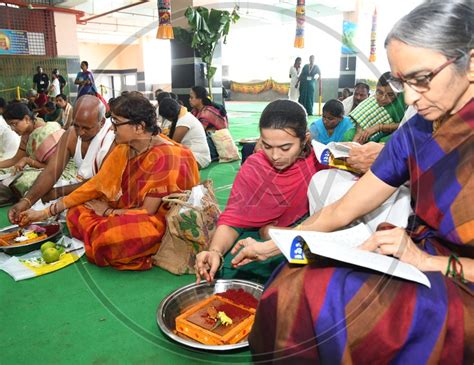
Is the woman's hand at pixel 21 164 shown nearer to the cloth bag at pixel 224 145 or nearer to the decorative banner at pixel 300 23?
the cloth bag at pixel 224 145

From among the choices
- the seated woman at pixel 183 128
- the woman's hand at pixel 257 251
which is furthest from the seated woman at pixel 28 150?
the woman's hand at pixel 257 251

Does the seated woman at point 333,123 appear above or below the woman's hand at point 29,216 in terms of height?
above

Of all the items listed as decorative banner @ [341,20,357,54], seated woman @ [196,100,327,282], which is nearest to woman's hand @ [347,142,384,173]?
seated woman @ [196,100,327,282]

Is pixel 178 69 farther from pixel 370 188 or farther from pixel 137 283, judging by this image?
pixel 370 188

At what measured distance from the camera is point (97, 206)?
2.51 m

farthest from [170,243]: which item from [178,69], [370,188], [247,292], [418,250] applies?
[178,69]

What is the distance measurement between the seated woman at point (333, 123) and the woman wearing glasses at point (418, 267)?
2444 mm

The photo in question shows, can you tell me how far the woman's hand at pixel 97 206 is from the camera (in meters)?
2.49

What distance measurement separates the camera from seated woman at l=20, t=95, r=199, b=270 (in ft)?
7.35

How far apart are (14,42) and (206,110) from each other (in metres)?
6.85

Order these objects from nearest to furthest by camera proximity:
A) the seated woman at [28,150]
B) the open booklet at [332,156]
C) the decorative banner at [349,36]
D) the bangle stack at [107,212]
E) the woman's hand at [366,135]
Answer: the open booklet at [332,156] → the bangle stack at [107,212] → the woman's hand at [366,135] → the seated woman at [28,150] → the decorative banner at [349,36]

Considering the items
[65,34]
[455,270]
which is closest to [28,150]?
[455,270]

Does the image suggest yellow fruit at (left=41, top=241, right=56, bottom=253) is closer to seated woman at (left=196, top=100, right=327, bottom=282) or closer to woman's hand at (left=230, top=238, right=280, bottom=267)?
seated woman at (left=196, top=100, right=327, bottom=282)

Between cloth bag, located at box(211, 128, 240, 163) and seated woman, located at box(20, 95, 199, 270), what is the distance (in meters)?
2.73
